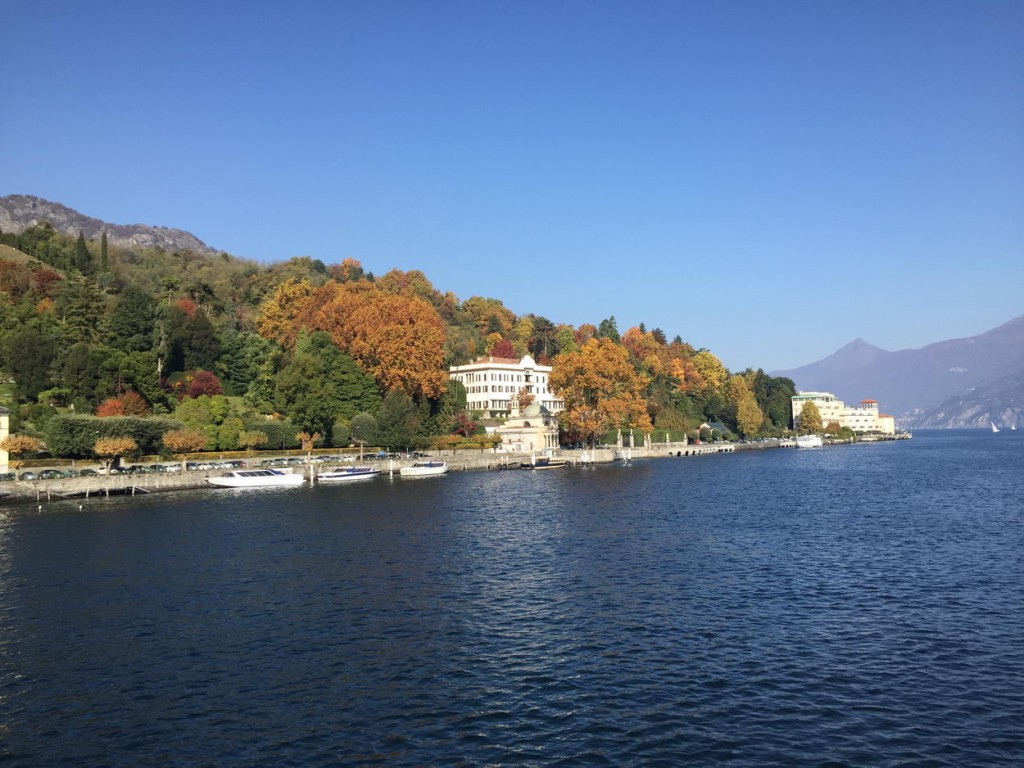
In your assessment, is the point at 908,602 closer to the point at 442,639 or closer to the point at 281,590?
the point at 442,639

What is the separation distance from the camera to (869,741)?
55.7ft

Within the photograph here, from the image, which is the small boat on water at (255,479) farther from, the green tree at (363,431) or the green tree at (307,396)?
the green tree at (363,431)

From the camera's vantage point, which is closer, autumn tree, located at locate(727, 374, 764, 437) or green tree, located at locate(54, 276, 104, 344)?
green tree, located at locate(54, 276, 104, 344)

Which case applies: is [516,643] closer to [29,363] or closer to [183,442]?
[183,442]

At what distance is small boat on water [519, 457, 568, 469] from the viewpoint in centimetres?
10756

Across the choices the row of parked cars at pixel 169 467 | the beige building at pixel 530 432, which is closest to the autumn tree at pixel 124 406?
the row of parked cars at pixel 169 467

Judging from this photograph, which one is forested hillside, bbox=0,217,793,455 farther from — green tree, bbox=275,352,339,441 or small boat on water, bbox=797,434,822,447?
small boat on water, bbox=797,434,822,447

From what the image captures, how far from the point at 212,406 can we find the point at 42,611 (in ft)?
222

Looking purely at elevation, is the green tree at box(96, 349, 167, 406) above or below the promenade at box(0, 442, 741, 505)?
above

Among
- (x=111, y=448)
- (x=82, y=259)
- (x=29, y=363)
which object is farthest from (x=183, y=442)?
(x=82, y=259)

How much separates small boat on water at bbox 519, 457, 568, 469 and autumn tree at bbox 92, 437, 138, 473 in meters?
52.0

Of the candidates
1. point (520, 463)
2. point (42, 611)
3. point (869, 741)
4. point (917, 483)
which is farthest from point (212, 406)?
point (869, 741)

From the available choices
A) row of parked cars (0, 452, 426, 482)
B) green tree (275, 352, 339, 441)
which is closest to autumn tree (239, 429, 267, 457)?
row of parked cars (0, 452, 426, 482)

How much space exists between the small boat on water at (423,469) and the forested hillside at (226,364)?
21.9ft
